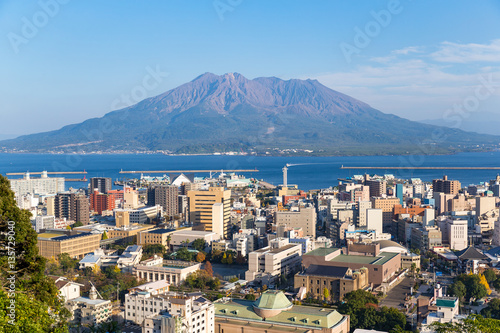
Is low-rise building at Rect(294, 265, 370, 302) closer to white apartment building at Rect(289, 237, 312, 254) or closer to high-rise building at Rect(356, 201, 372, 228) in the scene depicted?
white apartment building at Rect(289, 237, 312, 254)

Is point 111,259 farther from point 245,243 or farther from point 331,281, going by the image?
point 331,281

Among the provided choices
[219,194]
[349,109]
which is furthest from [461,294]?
[349,109]

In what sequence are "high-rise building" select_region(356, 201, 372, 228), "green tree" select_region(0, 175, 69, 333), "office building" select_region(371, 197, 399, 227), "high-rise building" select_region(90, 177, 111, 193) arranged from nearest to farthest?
"green tree" select_region(0, 175, 69, 333)
"high-rise building" select_region(356, 201, 372, 228)
"office building" select_region(371, 197, 399, 227)
"high-rise building" select_region(90, 177, 111, 193)

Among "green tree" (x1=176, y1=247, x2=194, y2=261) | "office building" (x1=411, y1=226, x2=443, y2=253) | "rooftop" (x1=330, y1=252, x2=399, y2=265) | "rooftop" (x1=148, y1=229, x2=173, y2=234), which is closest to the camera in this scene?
"rooftop" (x1=330, y1=252, x2=399, y2=265)

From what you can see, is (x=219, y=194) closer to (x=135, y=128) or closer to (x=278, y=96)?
(x=135, y=128)

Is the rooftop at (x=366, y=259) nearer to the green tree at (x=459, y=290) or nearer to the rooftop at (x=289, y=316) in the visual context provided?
the green tree at (x=459, y=290)

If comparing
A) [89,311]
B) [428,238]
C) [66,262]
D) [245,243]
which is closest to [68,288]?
[89,311]

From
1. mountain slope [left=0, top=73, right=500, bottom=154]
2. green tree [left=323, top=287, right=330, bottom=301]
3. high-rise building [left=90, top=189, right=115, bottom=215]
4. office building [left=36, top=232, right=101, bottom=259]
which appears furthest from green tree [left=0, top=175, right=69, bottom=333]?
mountain slope [left=0, top=73, right=500, bottom=154]
